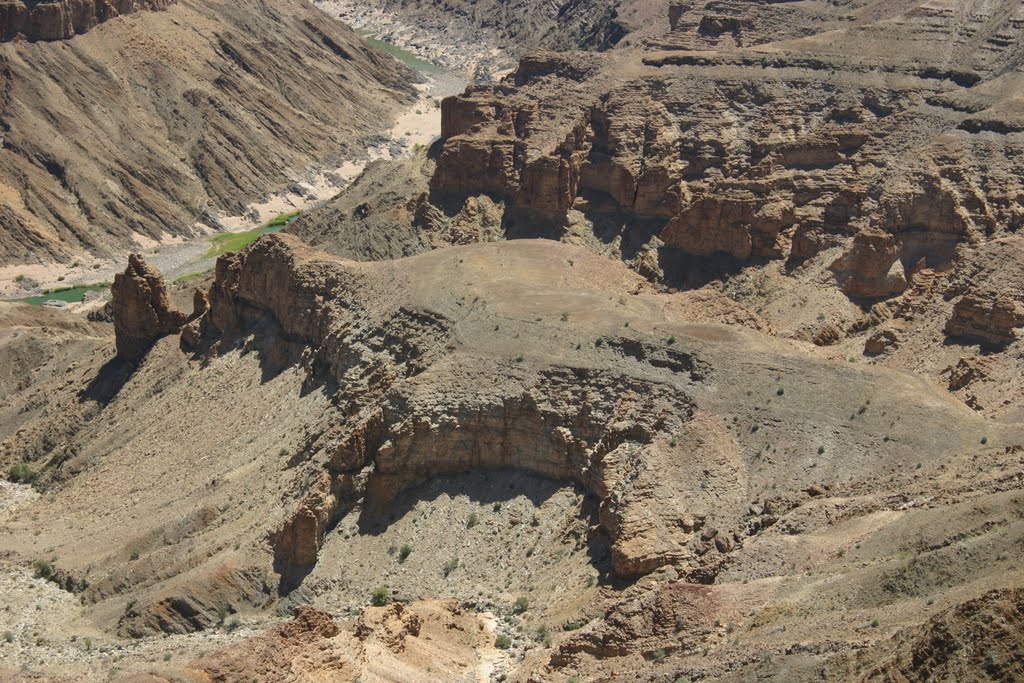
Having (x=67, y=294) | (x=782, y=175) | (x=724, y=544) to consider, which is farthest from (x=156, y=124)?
(x=724, y=544)

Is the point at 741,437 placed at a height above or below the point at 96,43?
above

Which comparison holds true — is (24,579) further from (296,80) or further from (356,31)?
(356,31)

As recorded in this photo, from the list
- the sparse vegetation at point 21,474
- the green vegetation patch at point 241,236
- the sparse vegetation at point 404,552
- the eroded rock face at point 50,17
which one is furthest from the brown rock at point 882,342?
the eroded rock face at point 50,17

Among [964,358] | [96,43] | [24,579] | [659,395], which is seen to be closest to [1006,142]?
[964,358]

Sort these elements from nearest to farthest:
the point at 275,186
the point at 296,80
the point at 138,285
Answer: the point at 138,285 < the point at 275,186 < the point at 296,80

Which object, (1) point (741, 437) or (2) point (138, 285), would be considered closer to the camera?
(1) point (741, 437)
